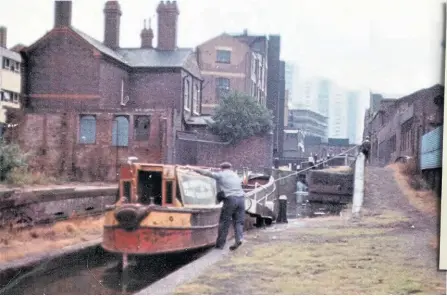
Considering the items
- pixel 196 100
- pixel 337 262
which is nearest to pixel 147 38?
pixel 196 100

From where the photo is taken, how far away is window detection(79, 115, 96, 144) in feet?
21.6

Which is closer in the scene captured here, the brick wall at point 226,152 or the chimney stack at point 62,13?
the chimney stack at point 62,13

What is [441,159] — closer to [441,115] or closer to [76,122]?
[441,115]

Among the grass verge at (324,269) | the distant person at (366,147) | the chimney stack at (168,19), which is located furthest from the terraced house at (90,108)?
the distant person at (366,147)

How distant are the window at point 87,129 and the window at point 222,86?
1758 millimetres

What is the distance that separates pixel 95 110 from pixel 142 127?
61 centimetres

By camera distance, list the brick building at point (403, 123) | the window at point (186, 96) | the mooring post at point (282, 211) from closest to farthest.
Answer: the brick building at point (403, 123) → the window at point (186, 96) → the mooring post at point (282, 211)

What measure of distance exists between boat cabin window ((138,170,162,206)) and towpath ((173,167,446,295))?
129cm

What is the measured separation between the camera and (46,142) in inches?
266

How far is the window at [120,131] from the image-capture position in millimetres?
6660

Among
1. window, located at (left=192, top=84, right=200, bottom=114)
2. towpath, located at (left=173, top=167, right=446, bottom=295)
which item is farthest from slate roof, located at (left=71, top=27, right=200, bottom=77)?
towpath, located at (left=173, top=167, right=446, bottom=295)

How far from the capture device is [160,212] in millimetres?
6348

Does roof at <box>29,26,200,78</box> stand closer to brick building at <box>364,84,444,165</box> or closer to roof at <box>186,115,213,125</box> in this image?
roof at <box>186,115,213,125</box>

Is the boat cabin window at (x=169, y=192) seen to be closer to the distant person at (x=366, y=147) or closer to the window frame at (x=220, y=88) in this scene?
the window frame at (x=220, y=88)
